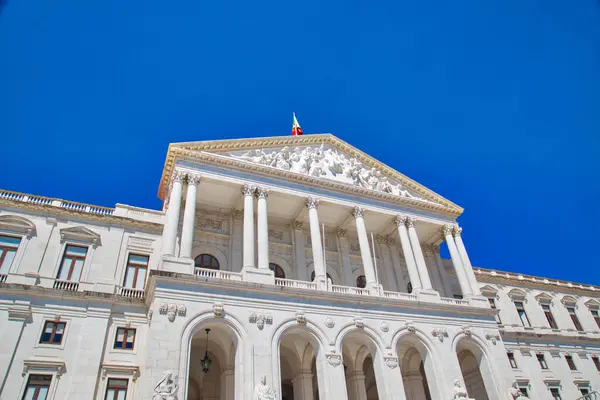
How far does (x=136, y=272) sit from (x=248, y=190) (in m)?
7.77

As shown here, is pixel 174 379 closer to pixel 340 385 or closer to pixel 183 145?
pixel 340 385

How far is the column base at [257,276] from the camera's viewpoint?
22.0m

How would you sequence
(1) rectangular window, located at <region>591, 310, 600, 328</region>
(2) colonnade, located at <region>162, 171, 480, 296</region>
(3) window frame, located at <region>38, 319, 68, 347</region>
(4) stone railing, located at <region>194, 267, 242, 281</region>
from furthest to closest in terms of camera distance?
(1) rectangular window, located at <region>591, 310, 600, 328</region> < (2) colonnade, located at <region>162, 171, 480, 296</region> < (4) stone railing, located at <region>194, 267, 242, 281</region> < (3) window frame, located at <region>38, 319, 68, 347</region>

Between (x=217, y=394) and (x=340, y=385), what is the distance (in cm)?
741

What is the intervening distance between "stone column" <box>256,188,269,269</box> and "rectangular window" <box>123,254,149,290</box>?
6808mm

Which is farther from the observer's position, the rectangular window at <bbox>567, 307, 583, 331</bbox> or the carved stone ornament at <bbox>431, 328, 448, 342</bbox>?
the rectangular window at <bbox>567, 307, 583, 331</bbox>

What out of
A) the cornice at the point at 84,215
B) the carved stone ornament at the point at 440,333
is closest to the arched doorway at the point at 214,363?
the cornice at the point at 84,215

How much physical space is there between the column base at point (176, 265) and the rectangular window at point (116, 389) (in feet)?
18.1

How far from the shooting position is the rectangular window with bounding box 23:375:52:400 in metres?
18.9

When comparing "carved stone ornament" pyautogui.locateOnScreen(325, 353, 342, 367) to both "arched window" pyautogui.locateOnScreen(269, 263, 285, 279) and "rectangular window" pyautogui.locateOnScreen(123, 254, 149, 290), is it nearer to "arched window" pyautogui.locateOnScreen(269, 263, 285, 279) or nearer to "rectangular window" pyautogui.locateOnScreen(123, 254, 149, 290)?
"arched window" pyautogui.locateOnScreen(269, 263, 285, 279)

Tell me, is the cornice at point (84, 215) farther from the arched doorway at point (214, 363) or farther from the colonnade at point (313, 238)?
the arched doorway at point (214, 363)

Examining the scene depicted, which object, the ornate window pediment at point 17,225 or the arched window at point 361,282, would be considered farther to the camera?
the arched window at point 361,282

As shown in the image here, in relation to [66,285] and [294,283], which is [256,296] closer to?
[294,283]

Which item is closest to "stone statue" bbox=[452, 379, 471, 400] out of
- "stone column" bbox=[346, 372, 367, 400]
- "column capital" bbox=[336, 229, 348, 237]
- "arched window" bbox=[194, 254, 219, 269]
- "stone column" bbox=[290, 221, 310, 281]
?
"stone column" bbox=[346, 372, 367, 400]
